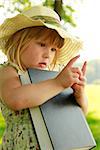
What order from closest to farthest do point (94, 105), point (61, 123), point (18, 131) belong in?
point (61, 123)
point (18, 131)
point (94, 105)

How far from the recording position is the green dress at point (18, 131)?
4.93ft

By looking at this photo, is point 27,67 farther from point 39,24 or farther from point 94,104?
point 94,104

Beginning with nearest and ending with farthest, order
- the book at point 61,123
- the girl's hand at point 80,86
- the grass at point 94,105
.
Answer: the book at point 61,123, the girl's hand at point 80,86, the grass at point 94,105

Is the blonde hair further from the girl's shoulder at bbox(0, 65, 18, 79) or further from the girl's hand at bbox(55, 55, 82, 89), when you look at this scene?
the girl's hand at bbox(55, 55, 82, 89)

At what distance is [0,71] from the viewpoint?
5.22 feet

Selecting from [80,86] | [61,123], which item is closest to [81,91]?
[80,86]

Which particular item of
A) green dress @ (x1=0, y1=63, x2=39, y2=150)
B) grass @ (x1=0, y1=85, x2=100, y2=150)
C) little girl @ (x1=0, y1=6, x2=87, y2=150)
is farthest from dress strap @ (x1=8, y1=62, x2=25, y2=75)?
grass @ (x1=0, y1=85, x2=100, y2=150)

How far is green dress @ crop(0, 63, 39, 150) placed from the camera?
1.50 meters

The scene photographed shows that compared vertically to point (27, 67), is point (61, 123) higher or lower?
lower

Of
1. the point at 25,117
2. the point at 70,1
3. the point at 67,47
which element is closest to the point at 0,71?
the point at 25,117

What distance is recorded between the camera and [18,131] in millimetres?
1551

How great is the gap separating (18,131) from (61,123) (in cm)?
19

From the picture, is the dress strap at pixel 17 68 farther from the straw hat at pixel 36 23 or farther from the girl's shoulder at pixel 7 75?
the straw hat at pixel 36 23

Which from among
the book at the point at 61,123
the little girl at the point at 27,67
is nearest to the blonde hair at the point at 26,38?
the little girl at the point at 27,67
